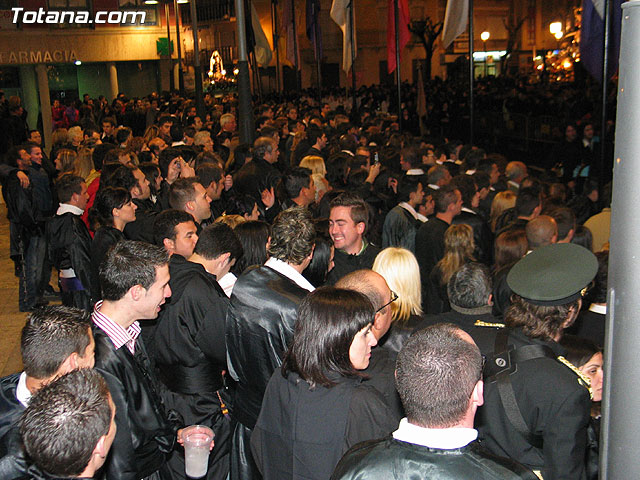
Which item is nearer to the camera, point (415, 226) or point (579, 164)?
point (415, 226)

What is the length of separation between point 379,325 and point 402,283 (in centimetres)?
74

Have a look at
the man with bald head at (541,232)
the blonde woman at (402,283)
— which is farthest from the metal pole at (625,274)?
the man with bald head at (541,232)

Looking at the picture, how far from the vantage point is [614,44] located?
9680 mm

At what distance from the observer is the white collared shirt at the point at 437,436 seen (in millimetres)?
2273

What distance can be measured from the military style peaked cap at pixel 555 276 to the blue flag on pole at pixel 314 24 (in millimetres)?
19279

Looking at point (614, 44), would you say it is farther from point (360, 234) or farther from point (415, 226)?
point (360, 234)

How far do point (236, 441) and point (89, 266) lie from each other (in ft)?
11.5

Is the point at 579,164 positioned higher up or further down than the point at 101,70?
further down

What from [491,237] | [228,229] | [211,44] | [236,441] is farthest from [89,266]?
[211,44]

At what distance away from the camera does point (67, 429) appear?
2488mm

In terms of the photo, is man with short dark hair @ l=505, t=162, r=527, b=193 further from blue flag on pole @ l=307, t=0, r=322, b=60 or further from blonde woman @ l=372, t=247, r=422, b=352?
blue flag on pole @ l=307, t=0, r=322, b=60

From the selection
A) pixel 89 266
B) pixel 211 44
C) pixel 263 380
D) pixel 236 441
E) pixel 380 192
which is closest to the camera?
pixel 263 380

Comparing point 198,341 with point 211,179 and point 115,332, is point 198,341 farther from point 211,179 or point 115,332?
point 211,179

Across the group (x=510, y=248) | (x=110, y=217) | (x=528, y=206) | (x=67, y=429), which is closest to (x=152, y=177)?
(x=110, y=217)
